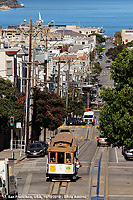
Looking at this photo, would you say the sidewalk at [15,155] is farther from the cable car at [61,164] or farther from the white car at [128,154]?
the cable car at [61,164]

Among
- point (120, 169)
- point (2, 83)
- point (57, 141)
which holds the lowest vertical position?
point (120, 169)

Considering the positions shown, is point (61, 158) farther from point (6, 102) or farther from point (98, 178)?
point (6, 102)

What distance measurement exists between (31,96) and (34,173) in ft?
64.3

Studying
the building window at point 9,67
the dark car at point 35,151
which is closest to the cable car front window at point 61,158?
the dark car at point 35,151

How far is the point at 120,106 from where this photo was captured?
34812 mm

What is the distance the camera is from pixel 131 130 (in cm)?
3356

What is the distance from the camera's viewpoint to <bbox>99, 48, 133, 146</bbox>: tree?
3369 cm

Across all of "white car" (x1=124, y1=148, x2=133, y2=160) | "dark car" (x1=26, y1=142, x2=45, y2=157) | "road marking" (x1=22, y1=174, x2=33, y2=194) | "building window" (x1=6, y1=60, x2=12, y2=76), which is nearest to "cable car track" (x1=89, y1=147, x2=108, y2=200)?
"white car" (x1=124, y1=148, x2=133, y2=160)

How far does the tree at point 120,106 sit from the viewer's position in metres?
33.7

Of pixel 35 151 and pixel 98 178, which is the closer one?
pixel 98 178

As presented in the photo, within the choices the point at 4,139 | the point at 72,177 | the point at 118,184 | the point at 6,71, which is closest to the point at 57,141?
the point at 72,177

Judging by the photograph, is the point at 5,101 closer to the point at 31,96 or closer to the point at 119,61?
the point at 31,96

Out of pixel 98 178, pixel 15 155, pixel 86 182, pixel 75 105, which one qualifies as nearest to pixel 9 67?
pixel 15 155

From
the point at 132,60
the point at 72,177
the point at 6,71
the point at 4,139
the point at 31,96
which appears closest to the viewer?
the point at 72,177
